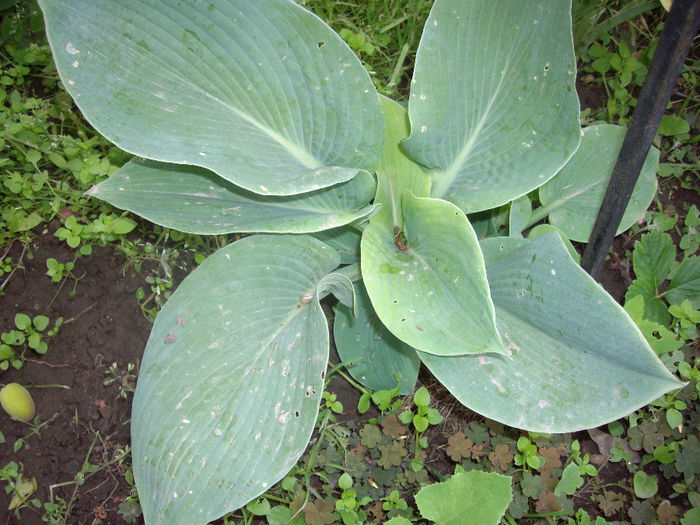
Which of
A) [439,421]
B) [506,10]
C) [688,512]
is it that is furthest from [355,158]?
[688,512]

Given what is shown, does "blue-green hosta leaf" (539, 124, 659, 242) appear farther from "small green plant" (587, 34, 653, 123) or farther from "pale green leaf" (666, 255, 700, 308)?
"small green plant" (587, 34, 653, 123)

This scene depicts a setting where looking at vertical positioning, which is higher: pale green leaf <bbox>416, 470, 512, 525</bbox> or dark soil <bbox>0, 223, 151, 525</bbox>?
pale green leaf <bbox>416, 470, 512, 525</bbox>

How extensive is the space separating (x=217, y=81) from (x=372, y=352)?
79cm

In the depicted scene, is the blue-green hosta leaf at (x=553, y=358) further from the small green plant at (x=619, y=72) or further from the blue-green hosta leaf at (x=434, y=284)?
the small green plant at (x=619, y=72)

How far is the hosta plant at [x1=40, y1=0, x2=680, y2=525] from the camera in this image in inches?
39.3

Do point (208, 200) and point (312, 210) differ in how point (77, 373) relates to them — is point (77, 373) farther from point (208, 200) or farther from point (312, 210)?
point (312, 210)

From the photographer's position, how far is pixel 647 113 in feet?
2.87

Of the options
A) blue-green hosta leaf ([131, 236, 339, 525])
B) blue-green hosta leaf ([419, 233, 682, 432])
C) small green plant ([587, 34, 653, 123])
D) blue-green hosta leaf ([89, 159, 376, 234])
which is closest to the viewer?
blue-green hosta leaf ([419, 233, 682, 432])

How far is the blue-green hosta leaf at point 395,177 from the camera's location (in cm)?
126

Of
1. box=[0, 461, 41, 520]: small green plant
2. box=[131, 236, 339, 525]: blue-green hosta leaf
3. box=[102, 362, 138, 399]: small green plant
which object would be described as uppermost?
box=[131, 236, 339, 525]: blue-green hosta leaf

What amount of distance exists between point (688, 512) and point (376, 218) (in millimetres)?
1081

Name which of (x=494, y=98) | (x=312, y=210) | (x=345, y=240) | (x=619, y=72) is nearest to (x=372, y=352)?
(x=345, y=240)

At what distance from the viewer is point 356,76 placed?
1102mm

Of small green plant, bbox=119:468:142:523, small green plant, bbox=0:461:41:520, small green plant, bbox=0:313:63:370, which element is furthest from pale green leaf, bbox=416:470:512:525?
small green plant, bbox=0:313:63:370
